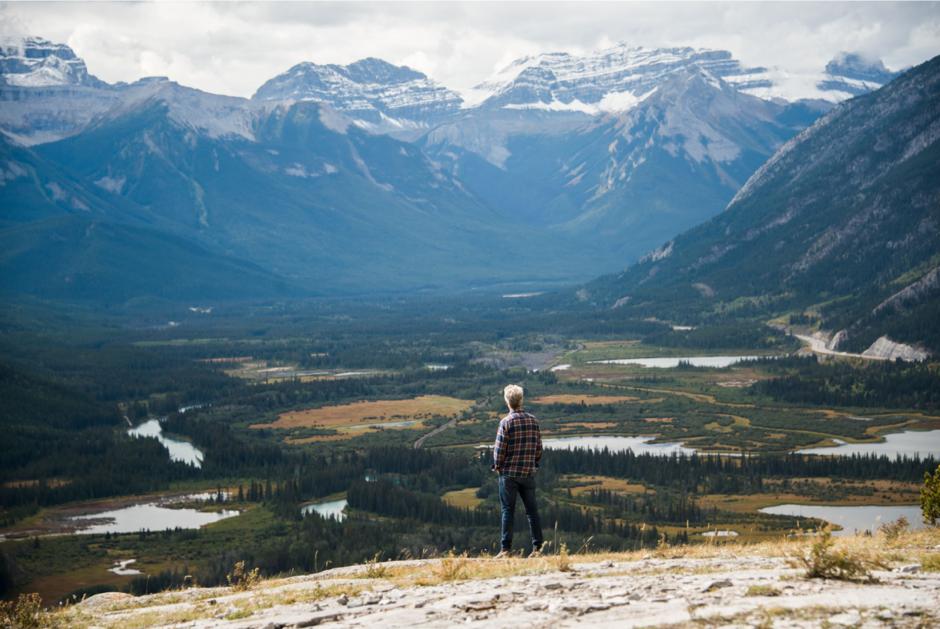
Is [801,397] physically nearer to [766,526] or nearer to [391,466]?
[391,466]

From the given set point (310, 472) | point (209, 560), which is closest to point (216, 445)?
point (310, 472)

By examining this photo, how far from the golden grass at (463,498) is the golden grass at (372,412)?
164ft

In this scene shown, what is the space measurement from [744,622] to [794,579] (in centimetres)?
391

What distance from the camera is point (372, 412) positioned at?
16500 centimetres

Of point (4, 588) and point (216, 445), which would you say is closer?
point (4, 588)

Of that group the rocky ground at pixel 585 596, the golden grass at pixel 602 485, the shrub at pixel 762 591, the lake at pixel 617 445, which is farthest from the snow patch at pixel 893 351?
the shrub at pixel 762 591

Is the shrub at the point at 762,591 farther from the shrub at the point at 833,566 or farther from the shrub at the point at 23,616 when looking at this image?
the shrub at the point at 23,616

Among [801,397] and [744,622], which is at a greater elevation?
[744,622]

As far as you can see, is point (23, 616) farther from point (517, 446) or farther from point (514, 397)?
point (514, 397)

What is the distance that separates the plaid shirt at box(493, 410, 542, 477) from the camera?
98.5 feet

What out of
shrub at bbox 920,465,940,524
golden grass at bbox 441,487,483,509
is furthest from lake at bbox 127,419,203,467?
shrub at bbox 920,465,940,524

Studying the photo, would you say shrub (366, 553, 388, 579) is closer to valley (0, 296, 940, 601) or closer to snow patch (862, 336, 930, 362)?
valley (0, 296, 940, 601)

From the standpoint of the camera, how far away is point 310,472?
113688mm

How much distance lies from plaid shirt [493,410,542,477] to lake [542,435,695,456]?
3532 inches
